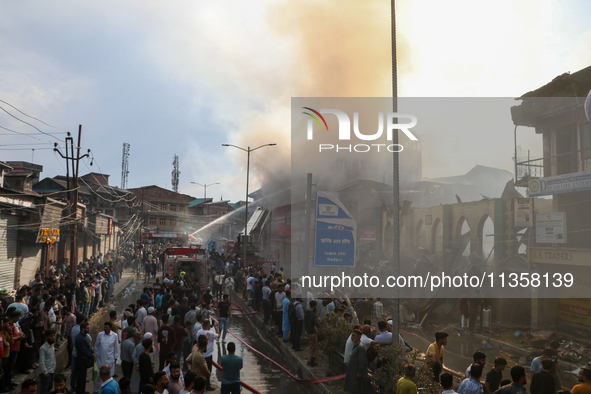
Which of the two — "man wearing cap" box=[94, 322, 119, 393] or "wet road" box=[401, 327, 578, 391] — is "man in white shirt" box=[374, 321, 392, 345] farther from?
"man wearing cap" box=[94, 322, 119, 393]

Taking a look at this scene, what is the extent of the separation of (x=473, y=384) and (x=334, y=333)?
4.48 m

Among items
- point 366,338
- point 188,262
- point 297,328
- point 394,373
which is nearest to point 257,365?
point 297,328

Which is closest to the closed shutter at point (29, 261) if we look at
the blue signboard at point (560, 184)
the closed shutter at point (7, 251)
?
the closed shutter at point (7, 251)

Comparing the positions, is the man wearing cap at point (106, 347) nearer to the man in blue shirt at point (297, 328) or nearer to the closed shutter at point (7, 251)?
the man in blue shirt at point (297, 328)

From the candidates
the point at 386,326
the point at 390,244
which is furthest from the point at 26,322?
the point at 390,244

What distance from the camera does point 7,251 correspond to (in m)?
19.9

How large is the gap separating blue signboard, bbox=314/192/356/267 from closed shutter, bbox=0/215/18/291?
45.8ft

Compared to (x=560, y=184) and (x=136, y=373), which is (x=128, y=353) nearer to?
(x=136, y=373)

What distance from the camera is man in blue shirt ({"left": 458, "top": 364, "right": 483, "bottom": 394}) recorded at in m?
6.05

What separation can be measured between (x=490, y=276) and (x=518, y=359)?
794 cm

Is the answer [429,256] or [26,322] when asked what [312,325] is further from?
[429,256]

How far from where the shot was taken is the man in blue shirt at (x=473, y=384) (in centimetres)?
605

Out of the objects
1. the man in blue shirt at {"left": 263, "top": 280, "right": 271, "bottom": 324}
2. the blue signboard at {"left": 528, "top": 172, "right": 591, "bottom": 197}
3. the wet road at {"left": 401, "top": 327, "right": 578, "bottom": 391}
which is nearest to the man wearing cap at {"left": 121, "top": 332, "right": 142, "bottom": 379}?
the man in blue shirt at {"left": 263, "top": 280, "right": 271, "bottom": 324}

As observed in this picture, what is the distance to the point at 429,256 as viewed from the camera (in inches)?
1145
